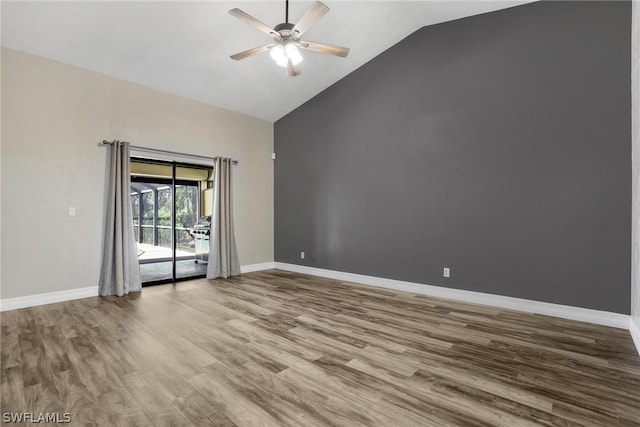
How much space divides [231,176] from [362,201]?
2616 mm

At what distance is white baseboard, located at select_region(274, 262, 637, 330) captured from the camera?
10.7 ft

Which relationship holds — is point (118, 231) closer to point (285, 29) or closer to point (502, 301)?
point (285, 29)

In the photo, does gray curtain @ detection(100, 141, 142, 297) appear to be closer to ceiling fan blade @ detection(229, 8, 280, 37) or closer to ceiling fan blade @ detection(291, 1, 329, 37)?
ceiling fan blade @ detection(229, 8, 280, 37)

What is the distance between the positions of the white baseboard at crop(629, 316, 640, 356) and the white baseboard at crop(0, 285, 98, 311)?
6400 millimetres

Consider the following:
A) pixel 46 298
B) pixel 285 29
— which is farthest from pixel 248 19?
pixel 46 298

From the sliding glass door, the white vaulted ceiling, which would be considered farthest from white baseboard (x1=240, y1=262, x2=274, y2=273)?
the white vaulted ceiling

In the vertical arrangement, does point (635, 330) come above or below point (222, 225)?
below

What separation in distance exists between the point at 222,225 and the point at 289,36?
3661mm

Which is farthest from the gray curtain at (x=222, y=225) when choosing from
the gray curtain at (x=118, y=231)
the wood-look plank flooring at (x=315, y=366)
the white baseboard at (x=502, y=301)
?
the white baseboard at (x=502, y=301)

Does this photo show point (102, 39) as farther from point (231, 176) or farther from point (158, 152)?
point (231, 176)

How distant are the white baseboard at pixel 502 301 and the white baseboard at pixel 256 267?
1662 mm

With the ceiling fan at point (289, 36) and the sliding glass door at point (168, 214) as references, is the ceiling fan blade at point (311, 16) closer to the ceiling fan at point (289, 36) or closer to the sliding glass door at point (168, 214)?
the ceiling fan at point (289, 36)

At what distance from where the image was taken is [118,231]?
4402 mm

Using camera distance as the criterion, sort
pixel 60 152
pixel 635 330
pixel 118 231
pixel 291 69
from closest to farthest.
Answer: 1. pixel 635 330
2. pixel 291 69
3. pixel 60 152
4. pixel 118 231
